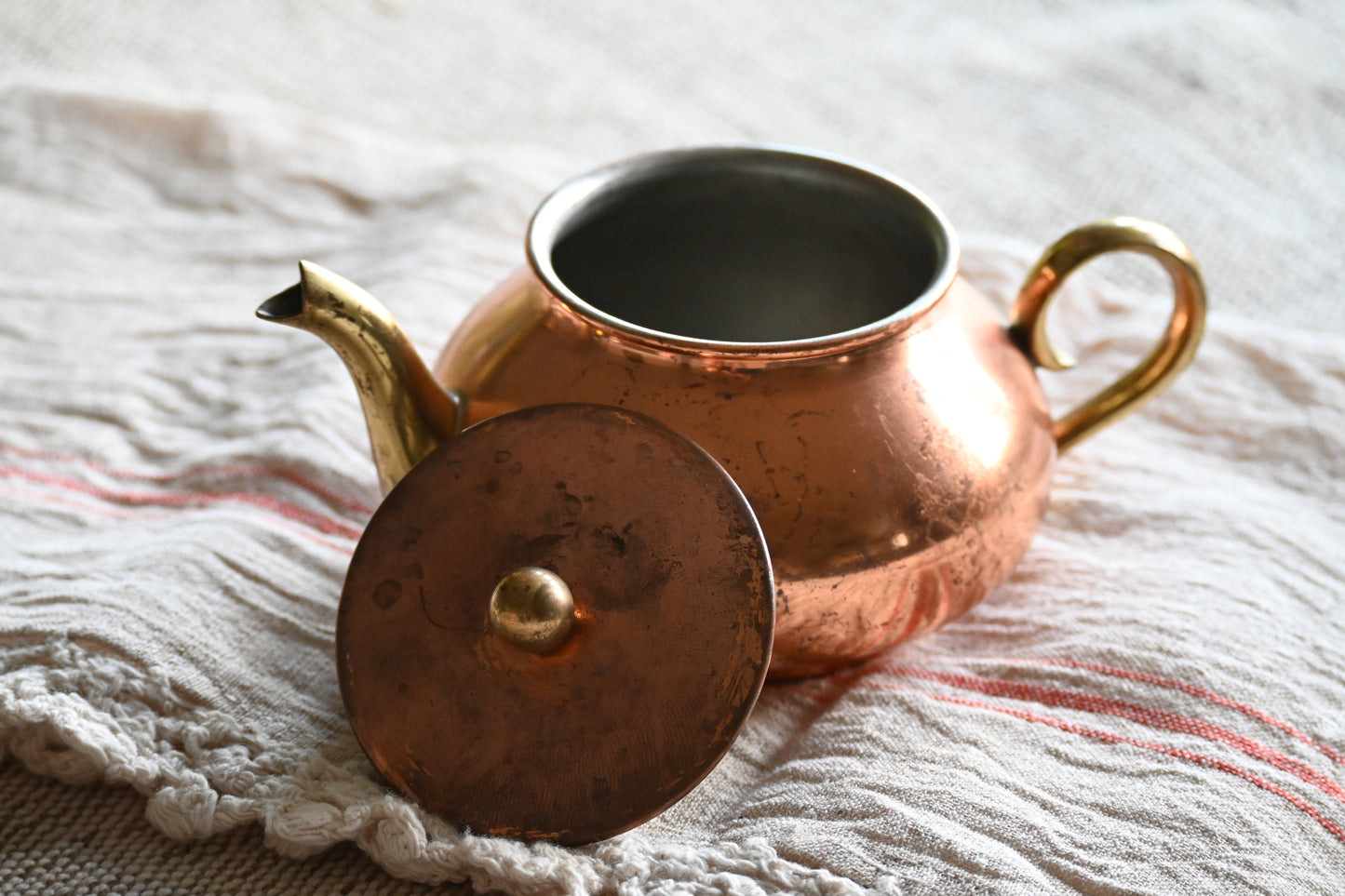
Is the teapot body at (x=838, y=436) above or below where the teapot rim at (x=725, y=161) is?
below

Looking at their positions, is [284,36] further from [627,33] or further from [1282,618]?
[1282,618]

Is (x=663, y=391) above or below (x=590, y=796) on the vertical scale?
above

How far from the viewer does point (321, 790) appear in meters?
0.55

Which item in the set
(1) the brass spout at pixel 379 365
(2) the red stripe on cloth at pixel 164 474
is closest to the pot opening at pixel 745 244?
(1) the brass spout at pixel 379 365

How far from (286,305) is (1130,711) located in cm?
46

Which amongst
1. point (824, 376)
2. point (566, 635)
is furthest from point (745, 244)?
point (566, 635)

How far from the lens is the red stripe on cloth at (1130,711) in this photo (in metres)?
0.60

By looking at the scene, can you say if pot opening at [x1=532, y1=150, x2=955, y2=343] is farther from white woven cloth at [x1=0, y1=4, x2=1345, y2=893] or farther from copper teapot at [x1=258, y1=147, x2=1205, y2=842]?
white woven cloth at [x1=0, y1=4, x2=1345, y2=893]

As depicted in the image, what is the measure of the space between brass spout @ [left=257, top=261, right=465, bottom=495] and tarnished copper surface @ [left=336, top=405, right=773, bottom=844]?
6 centimetres

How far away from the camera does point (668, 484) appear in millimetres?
528

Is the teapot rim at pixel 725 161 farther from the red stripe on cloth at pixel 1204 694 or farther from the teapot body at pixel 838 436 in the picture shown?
the red stripe on cloth at pixel 1204 694

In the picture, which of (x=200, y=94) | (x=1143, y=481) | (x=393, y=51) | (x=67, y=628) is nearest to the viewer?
(x=67, y=628)

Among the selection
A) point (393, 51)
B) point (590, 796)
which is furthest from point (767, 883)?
point (393, 51)

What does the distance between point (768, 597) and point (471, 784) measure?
147 mm
